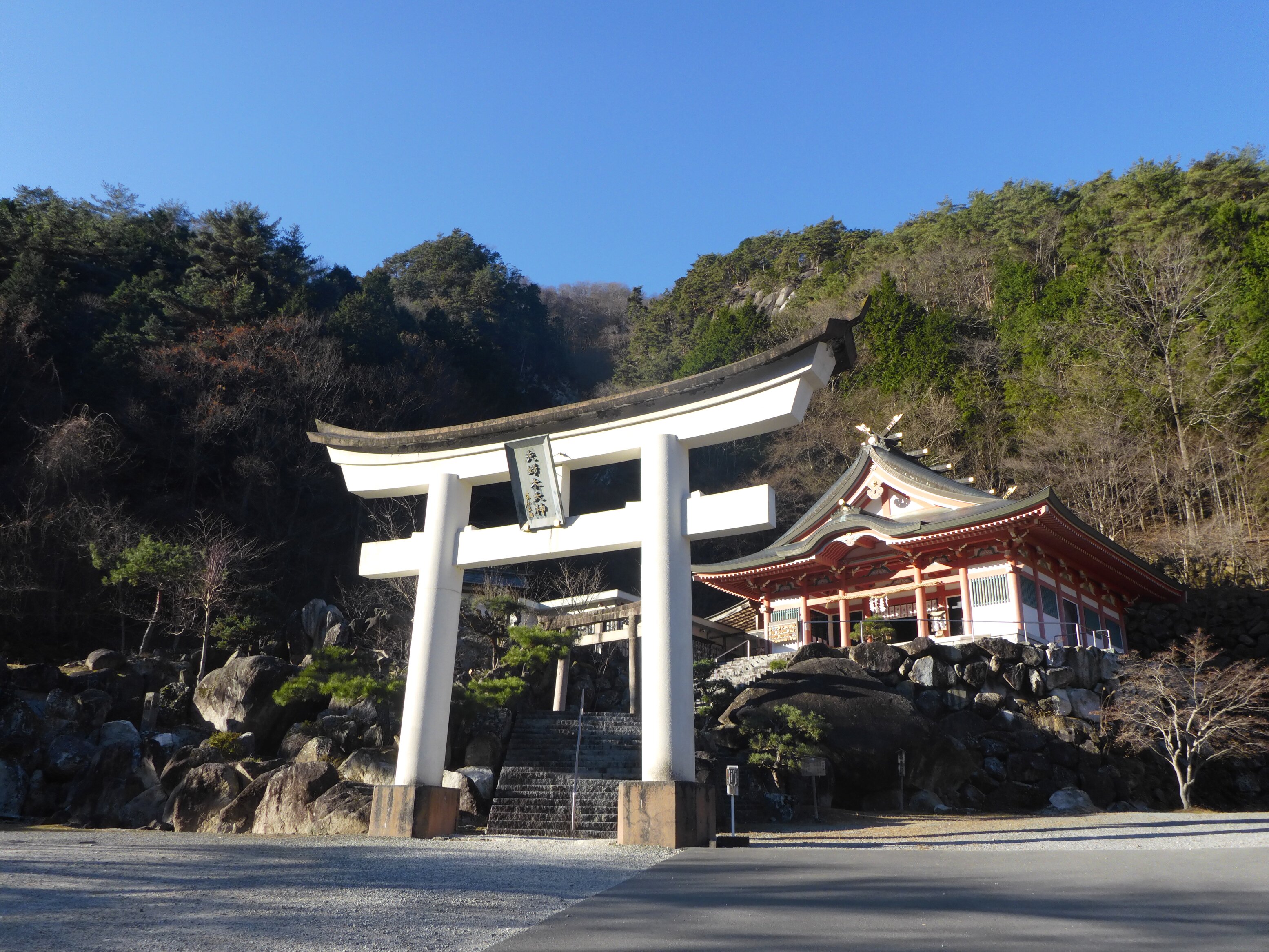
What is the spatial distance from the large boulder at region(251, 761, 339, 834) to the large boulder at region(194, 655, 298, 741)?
12.3 feet

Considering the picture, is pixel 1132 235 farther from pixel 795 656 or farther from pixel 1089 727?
pixel 795 656

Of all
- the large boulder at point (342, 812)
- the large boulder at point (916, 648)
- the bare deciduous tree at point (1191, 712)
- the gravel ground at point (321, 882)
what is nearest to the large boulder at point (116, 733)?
the gravel ground at point (321, 882)

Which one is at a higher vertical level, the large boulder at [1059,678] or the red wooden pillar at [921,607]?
the red wooden pillar at [921,607]

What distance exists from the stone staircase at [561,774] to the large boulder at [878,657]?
571 cm

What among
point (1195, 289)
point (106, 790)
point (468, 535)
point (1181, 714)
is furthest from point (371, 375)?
point (1195, 289)

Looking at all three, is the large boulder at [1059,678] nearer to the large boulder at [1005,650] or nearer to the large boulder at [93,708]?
the large boulder at [1005,650]

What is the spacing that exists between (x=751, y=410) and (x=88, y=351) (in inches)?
869

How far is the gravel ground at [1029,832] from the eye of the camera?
832 centimetres

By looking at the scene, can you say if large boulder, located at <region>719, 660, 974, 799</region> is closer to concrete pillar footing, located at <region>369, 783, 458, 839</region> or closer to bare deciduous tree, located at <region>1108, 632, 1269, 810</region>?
bare deciduous tree, located at <region>1108, 632, 1269, 810</region>

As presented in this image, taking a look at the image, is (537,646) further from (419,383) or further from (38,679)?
(419,383)

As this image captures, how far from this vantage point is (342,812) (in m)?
9.25

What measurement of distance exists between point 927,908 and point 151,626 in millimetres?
17145

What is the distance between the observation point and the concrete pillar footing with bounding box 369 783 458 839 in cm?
831

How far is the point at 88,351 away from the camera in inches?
902
